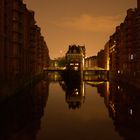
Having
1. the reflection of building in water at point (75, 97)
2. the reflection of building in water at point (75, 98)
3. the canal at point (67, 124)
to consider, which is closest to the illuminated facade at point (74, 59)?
the reflection of building in water at point (75, 97)

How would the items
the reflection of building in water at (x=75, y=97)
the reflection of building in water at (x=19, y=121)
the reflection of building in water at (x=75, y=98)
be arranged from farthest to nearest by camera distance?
the reflection of building in water at (x=75, y=97) < the reflection of building in water at (x=75, y=98) < the reflection of building in water at (x=19, y=121)

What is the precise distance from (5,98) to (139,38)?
38.6 metres

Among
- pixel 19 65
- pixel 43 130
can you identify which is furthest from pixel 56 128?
pixel 19 65

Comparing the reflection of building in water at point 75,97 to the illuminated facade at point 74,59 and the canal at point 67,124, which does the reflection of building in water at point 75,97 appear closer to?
the canal at point 67,124

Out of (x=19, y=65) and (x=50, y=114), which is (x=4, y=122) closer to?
(x=50, y=114)

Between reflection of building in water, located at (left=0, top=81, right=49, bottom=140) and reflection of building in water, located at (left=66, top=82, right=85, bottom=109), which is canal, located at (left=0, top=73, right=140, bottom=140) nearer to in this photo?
reflection of building in water, located at (left=0, top=81, right=49, bottom=140)

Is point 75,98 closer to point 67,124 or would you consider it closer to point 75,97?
point 75,97

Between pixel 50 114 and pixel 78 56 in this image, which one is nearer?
pixel 50 114

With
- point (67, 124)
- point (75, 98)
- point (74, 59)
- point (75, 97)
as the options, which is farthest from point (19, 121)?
point (74, 59)

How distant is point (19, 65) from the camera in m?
68.9

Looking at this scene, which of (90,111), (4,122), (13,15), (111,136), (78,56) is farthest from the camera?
(78,56)

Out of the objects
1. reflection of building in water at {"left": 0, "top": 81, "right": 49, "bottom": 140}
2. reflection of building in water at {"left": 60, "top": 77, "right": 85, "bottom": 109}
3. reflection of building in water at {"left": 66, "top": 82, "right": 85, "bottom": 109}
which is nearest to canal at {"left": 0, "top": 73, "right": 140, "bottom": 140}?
reflection of building in water at {"left": 0, "top": 81, "right": 49, "bottom": 140}

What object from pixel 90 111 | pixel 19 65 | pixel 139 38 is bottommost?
pixel 90 111

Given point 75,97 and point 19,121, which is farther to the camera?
point 75,97
